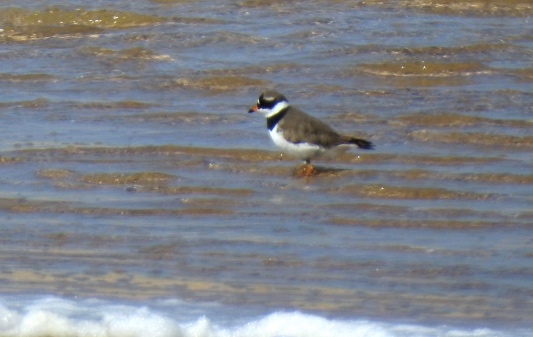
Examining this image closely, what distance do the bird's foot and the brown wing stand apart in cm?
20

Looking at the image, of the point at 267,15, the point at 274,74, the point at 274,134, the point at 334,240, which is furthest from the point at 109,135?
the point at 267,15

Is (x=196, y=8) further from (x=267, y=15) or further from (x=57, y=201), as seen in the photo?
(x=57, y=201)

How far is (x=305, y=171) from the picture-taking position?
30.3ft

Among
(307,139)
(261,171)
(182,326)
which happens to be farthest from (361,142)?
(182,326)

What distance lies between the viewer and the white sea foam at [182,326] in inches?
216

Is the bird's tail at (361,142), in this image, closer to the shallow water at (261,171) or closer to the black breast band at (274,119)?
the shallow water at (261,171)

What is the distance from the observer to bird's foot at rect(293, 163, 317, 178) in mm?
9141

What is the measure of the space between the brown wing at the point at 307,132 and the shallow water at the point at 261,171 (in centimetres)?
22

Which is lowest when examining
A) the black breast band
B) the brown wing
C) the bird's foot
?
the bird's foot

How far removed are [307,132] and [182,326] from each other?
13.4 ft

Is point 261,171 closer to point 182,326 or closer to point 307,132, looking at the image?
point 307,132

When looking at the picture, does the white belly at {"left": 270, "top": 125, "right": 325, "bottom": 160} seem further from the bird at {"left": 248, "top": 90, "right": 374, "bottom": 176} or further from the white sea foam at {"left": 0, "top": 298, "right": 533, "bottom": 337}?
the white sea foam at {"left": 0, "top": 298, "right": 533, "bottom": 337}

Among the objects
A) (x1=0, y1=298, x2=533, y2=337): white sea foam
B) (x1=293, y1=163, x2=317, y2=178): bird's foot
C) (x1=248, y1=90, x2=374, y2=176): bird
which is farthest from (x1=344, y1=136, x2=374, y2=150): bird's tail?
(x1=0, y1=298, x2=533, y2=337): white sea foam

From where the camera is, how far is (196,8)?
15070mm
